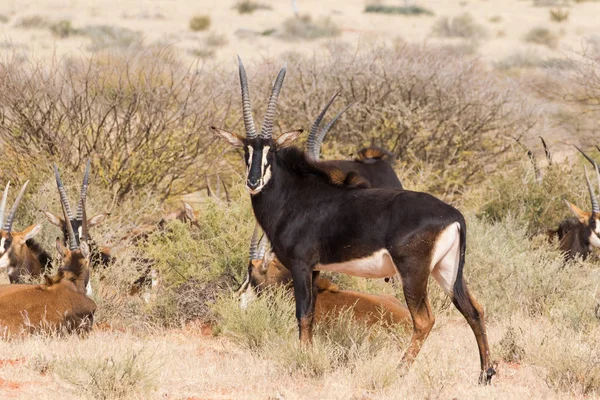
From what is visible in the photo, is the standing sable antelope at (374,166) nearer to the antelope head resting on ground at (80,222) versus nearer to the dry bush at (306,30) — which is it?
the antelope head resting on ground at (80,222)

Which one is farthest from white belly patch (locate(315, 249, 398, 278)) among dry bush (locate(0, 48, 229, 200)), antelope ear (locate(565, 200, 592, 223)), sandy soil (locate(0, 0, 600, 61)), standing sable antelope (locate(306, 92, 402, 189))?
sandy soil (locate(0, 0, 600, 61))

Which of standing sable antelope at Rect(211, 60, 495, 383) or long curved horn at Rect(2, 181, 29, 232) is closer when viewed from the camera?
standing sable antelope at Rect(211, 60, 495, 383)

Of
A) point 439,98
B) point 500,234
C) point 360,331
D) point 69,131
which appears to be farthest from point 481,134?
point 360,331

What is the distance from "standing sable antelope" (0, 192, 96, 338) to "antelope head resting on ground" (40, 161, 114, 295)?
504 millimetres

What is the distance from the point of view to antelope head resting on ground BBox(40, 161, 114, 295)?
9.98m

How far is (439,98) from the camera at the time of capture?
1647cm

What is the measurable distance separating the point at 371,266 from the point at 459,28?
5185 cm

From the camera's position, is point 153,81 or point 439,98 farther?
point 439,98

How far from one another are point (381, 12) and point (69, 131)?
53.8 m

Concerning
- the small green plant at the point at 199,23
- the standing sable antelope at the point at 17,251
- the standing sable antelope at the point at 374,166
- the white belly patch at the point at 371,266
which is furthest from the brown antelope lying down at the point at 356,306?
the small green plant at the point at 199,23

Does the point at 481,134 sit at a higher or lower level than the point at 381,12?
higher

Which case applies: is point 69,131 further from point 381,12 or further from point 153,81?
point 381,12

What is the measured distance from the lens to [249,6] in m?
64.2

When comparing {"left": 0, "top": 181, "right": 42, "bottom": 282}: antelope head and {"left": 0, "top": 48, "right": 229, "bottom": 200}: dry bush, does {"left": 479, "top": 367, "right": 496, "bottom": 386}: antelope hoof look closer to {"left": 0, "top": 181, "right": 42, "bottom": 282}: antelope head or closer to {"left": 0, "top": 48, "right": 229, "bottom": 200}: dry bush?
{"left": 0, "top": 181, "right": 42, "bottom": 282}: antelope head
